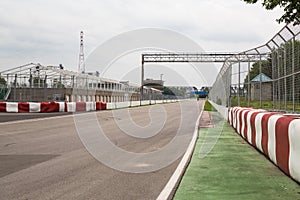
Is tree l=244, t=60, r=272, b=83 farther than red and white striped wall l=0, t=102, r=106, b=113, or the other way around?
red and white striped wall l=0, t=102, r=106, b=113

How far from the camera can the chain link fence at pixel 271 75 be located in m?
8.64

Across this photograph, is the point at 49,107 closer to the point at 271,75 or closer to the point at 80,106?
the point at 80,106

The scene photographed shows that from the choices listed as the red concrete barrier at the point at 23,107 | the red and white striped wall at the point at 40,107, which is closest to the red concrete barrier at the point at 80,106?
the red and white striped wall at the point at 40,107

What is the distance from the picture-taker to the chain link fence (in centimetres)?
864

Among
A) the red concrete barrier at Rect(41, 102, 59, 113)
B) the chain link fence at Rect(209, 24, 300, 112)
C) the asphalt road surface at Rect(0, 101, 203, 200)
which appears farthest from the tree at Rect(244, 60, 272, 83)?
the red concrete barrier at Rect(41, 102, 59, 113)

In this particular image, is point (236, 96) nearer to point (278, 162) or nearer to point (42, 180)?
point (278, 162)

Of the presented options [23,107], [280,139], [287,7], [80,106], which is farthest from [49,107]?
[280,139]

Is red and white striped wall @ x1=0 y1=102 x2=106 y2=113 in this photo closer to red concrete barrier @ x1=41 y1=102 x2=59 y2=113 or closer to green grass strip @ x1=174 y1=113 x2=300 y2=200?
red concrete barrier @ x1=41 y1=102 x2=59 y2=113

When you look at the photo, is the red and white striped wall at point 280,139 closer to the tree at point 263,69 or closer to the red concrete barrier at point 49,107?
the tree at point 263,69

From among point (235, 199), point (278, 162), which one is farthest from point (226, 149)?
point (235, 199)

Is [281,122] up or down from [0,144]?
up

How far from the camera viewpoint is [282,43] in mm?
9969

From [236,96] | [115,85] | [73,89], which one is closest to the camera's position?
[236,96]

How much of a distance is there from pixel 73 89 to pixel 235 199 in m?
30.0
